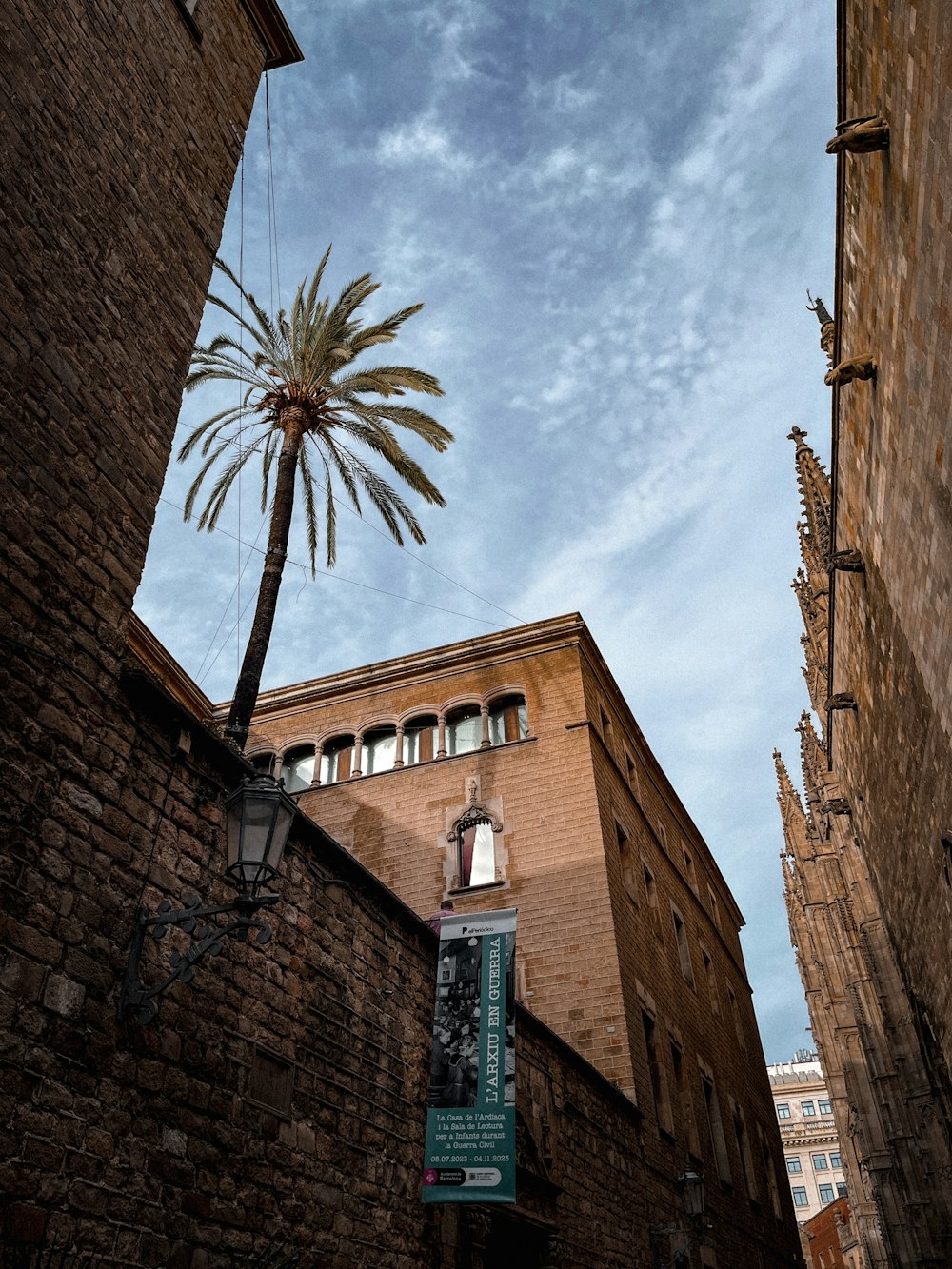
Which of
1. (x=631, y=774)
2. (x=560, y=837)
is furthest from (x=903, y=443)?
(x=631, y=774)

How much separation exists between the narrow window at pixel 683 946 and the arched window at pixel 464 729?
6.71 m

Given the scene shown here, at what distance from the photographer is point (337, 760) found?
2189cm

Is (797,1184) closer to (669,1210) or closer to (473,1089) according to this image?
(669,1210)

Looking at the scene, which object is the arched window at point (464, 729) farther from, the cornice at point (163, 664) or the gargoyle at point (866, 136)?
the gargoyle at point (866, 136)

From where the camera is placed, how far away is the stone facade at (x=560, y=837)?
16.5 meters

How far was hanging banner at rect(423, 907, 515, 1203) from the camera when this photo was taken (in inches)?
304

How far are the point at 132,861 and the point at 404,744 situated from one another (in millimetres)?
15384

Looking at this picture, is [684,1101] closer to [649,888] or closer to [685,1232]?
[685,1232]

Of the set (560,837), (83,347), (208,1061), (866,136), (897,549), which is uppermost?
(866,136)

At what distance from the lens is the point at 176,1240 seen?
5.42m

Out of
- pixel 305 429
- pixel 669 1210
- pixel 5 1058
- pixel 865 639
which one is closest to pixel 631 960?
pixel 669 1210

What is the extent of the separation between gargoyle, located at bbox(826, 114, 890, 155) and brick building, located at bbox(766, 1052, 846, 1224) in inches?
3403

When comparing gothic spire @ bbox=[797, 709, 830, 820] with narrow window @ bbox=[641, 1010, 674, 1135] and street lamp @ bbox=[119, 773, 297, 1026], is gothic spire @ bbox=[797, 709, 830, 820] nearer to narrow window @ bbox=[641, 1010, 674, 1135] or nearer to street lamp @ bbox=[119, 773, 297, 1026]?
narrow window @ bbox=[641, 1010, 674, 1135]

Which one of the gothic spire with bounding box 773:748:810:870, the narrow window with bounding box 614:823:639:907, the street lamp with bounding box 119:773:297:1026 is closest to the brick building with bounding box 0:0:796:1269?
the street lamp with bounding box 119:773:297:1026
